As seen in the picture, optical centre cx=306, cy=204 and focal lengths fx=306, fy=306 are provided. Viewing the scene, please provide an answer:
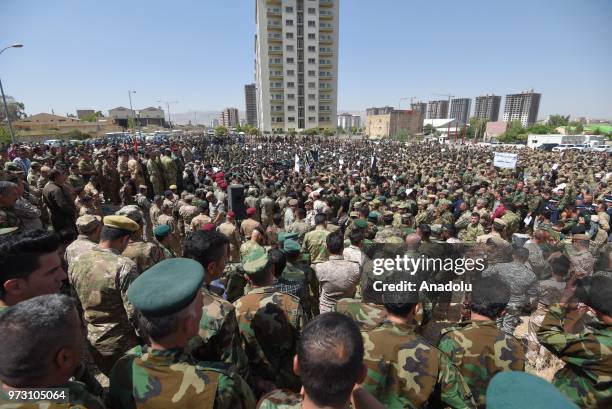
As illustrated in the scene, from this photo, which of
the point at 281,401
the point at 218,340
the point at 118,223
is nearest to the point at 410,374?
the point at 281,401

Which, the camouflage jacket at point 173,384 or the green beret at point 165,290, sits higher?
the green beret at point 165,290

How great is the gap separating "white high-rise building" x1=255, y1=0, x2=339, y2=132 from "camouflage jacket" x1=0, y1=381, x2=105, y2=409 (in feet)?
220

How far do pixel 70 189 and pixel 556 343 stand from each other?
318 inches

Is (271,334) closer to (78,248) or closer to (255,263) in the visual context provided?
(255,263)

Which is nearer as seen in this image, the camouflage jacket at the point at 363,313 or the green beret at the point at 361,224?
the camouflage jacket at the point at 363,313

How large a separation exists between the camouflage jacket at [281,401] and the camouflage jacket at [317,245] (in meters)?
3.42

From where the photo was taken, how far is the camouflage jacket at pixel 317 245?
4961 mm

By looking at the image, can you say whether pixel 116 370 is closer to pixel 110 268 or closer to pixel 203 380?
pixel 203 380

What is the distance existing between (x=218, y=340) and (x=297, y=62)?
231 ft

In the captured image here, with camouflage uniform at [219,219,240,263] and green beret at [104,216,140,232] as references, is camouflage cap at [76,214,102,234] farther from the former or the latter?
camouflage uniform at [219,219,240,263]

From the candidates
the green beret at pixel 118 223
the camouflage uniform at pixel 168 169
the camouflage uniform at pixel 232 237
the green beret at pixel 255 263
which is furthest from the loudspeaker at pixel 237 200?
the camouflage uniform at pixel 168 169

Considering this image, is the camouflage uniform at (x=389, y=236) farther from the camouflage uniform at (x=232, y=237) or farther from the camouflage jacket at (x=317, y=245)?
the camouflage uniform at (x=232, y=237)

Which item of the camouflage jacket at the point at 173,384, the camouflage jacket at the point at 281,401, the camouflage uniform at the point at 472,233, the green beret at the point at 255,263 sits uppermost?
the green beret at the point at 255,263

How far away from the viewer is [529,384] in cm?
100
